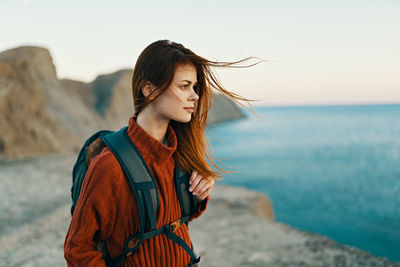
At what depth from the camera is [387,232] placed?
10094 millimetres

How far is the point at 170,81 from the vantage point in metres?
1.40

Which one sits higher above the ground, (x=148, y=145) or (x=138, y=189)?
(x=148, y=145)

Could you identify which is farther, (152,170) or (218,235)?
(218,235)

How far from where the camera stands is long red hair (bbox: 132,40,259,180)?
140cm

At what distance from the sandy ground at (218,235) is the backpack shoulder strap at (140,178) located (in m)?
3.01

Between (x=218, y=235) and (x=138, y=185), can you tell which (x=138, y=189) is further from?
(x=218, y=235)

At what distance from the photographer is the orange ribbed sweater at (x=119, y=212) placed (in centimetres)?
129

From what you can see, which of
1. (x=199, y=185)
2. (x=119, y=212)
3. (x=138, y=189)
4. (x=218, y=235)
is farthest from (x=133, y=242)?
(x=218, y=235)

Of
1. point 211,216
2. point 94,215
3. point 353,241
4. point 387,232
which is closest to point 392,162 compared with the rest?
point 387,232

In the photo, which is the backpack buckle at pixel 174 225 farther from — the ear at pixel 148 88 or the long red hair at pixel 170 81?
the ear at pixel 148 88

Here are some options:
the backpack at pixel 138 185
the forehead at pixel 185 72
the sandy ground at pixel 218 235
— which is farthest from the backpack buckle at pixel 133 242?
the sandy ground at pixel 218 235

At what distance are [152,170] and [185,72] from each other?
51 centimetres

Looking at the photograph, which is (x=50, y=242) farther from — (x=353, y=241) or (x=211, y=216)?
(x=353, y=241)

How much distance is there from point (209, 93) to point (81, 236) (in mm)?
986
